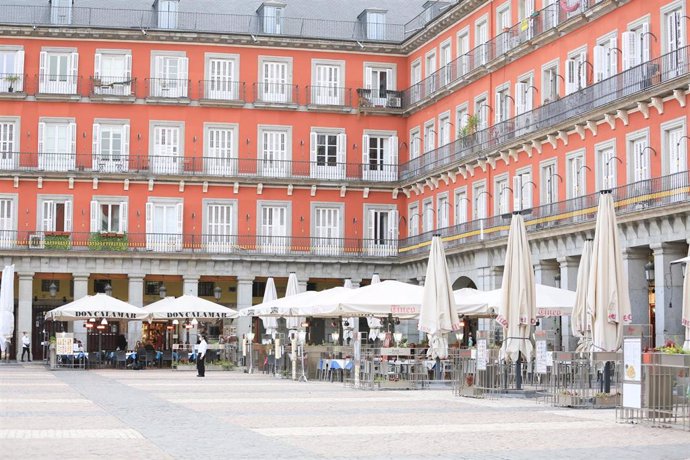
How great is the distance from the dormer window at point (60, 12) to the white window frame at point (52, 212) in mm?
8464

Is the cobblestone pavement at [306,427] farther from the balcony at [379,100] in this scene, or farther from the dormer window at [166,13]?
the dormer window at [166,13]

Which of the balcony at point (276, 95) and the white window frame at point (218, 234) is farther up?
the balcony at point (276, 95)

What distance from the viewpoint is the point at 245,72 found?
191ft

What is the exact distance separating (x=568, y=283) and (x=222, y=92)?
23.3 metres

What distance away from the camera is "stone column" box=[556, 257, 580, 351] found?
40.6m

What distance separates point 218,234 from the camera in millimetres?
57562

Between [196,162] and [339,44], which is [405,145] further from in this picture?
[196,162]

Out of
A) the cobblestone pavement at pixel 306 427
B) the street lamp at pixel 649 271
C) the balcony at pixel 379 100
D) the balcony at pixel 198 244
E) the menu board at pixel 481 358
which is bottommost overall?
the cobblestone pavement at pixel 306 427

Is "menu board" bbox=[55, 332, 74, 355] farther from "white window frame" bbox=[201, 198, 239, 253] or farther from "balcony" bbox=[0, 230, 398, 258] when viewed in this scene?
"white window frame" bbox=[201, 198, 239, 253]

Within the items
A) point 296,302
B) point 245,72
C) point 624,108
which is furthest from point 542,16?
point 245,72

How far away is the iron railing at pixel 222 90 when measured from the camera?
5778cm

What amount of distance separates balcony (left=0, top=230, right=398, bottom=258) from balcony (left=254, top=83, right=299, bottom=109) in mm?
6363

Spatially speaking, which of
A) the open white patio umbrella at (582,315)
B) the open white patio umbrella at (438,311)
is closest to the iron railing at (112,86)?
the open white patio umbrella at (438,311)

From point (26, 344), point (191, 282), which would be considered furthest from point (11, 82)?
point (191, 282)
